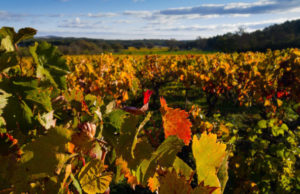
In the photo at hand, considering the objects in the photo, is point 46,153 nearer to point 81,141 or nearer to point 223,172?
point 81,141

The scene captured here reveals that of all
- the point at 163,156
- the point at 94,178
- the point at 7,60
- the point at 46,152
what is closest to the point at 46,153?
the point at 46,152

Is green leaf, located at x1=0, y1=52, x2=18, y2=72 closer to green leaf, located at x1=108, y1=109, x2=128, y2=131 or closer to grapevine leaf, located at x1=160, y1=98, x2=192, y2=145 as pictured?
green leaf, located at x1=108, y1=109, x2=128, y2=131

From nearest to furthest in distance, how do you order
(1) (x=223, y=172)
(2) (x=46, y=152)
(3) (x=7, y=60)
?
(2) (x=46, y=152) → (1) (x=223, y=172) → (3) (x=7, y=60)

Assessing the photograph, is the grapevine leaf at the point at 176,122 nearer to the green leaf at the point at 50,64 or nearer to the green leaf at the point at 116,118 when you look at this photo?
the green leaf at the point at 116,118

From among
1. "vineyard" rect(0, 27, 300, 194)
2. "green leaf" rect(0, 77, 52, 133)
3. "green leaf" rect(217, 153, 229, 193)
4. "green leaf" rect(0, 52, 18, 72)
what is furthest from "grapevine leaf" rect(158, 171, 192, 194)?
"green leaf" rect(0, 52, 18, 72)

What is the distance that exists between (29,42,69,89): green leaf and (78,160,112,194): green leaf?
1.18ft

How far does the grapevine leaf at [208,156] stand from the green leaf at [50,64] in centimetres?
52

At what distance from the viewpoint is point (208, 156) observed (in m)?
0.50

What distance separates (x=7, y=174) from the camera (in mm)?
655

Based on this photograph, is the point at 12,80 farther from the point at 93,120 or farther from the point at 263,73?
the point at 263,73

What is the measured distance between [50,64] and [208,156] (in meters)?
0.59

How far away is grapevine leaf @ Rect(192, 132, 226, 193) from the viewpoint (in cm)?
50

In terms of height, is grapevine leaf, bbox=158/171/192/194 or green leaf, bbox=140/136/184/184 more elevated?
green leaf, bbox=140/136/184/184

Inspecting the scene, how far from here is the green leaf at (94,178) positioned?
0.54 m
